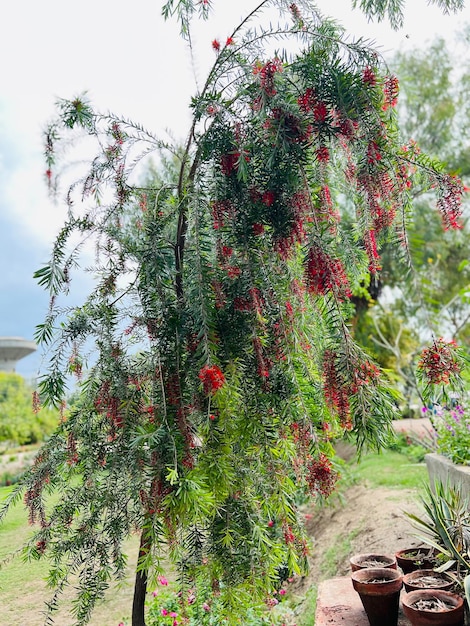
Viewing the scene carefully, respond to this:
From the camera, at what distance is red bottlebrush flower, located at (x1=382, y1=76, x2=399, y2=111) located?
4.83ft

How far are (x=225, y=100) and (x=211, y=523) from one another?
4.32 ft

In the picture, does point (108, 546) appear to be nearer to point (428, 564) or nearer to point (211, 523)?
point (211, 523)

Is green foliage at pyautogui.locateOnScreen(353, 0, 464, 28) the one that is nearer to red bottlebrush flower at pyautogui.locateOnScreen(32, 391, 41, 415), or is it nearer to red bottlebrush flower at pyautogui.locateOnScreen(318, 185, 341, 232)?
red bottlebrush flower at pyautogui.locateOnScreen(318, 185, 341, 232)

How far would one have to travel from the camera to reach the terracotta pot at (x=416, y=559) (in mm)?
2207

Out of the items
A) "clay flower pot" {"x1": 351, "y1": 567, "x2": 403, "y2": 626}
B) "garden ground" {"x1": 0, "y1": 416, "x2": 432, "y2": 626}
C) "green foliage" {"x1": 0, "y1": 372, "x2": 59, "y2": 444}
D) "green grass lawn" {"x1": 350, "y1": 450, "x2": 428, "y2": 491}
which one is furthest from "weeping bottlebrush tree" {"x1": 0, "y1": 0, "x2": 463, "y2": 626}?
"green foliage" {"x1": 0, "y1": 372, "x2": 59, "y2": 444}

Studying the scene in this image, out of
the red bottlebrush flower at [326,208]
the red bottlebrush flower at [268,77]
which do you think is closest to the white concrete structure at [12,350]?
the red bottlebrush flower at [326,208]

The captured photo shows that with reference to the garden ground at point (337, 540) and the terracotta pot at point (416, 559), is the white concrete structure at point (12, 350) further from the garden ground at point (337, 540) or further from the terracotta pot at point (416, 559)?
the terracotta pot at point (416, 559)

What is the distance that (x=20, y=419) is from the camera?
785cm

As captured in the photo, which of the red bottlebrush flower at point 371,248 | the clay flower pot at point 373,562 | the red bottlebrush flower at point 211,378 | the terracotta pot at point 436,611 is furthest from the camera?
the clay flower pot at point 373,562


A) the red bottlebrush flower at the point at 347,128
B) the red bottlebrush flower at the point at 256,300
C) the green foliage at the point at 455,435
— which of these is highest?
the red bottlebrush flower at the point at 347,128

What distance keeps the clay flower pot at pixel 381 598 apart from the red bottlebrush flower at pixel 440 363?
96 centimetres

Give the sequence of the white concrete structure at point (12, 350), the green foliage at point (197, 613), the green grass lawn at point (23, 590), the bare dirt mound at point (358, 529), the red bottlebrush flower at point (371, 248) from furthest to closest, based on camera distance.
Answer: the white concrete structure at point (12, 350) → the bare dirt mound at point (358, 529) → the green grass lawn at point (23, 590) → the green foliage at point (197, 613) → the red bottlebrush flower at point (371, 248)

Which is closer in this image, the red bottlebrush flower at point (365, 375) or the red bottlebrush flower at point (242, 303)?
the red bottlebrush flower at point (365, 375)

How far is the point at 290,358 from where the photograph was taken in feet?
4.90
